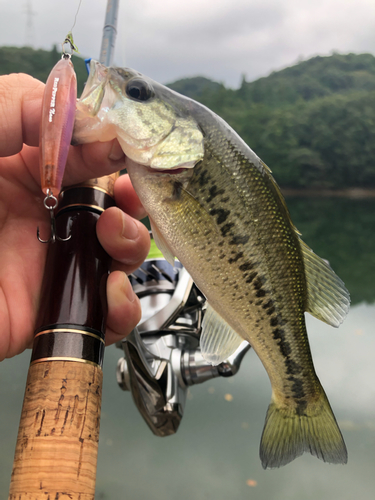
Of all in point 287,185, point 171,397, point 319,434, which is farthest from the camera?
point 287,185

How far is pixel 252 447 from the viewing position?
3633 mm

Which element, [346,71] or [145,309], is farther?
[346,71]

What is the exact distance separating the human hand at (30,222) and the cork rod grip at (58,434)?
30 cm

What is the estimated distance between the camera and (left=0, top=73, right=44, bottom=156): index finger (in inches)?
38.6

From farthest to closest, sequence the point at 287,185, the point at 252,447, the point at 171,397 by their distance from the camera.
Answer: the point at 287,185 → the point at 252,447 → the point at 171,397

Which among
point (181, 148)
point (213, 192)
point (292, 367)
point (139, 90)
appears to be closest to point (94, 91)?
point (139, 90)

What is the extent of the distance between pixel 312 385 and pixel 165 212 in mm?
622

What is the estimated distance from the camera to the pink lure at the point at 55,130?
0.75m

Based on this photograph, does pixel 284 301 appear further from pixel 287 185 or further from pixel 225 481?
pixel 287 185

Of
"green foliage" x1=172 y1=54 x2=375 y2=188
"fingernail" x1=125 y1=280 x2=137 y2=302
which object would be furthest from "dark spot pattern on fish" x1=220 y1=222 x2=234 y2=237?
"green foliage" x1=172 y1=54 x2=375 y2=188

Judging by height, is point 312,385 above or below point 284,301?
below

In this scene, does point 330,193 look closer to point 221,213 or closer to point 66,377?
point 221,213

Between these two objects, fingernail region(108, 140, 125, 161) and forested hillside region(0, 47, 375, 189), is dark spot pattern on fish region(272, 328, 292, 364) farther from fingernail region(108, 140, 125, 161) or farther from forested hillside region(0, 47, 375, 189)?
forested hillside region(0, 47, 375, 189)

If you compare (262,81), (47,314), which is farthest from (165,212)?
(262,81)
